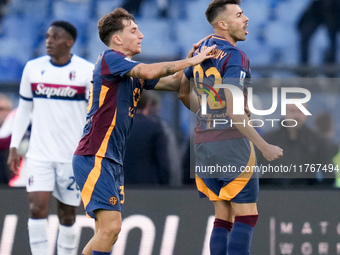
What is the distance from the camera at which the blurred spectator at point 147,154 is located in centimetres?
662

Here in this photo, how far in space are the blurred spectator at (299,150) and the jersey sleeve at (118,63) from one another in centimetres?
269

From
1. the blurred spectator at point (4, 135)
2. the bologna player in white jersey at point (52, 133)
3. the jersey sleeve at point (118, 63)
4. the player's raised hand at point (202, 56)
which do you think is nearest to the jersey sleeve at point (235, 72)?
the player's raised hand at point (202, 56)

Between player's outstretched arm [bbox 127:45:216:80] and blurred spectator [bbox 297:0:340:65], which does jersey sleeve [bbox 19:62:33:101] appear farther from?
blurred spectator [bbox 297:0:340:65]

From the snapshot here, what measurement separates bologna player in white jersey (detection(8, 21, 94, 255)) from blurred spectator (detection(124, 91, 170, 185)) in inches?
37.1

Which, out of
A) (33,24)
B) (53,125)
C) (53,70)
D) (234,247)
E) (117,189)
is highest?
(33,24)

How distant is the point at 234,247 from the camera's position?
464cm

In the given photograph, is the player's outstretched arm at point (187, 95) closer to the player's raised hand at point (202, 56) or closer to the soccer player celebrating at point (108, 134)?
the soccer player celebrating at point (108, 134)

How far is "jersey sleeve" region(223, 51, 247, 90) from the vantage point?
4.43m

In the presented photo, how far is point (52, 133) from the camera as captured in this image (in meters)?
5.75

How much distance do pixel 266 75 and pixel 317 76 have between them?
602mm

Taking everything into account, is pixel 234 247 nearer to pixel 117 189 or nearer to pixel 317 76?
pixel 117 189

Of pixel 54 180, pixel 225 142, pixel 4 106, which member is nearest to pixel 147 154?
pixel 54 180

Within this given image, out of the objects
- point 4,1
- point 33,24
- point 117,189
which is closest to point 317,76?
point 117,189

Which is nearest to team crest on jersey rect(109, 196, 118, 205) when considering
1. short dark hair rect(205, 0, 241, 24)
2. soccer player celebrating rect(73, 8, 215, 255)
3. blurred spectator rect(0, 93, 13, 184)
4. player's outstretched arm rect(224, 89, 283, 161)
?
soccer player celebrating rect(73, 8, 215, 255)
